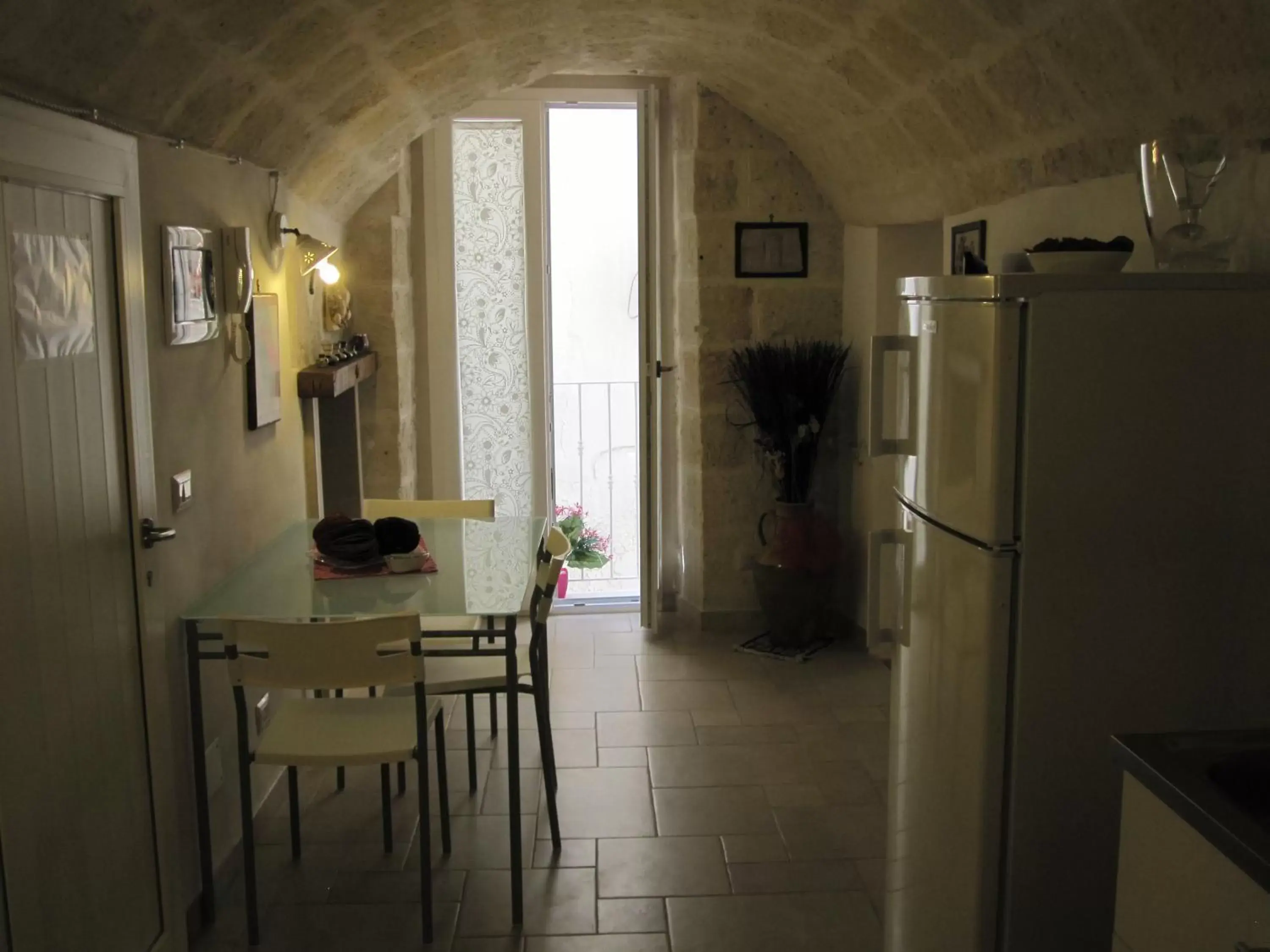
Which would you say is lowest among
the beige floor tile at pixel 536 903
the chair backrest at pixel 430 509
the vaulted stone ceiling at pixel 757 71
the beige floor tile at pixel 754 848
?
the beige floor tile at pixel 536 903

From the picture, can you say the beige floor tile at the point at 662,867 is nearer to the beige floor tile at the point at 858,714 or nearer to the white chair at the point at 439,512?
the white chair at the point at 439,512

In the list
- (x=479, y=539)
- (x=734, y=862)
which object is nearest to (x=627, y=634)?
(x=479, y=539)

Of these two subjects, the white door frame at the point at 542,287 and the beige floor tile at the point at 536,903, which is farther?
the white door frame at the point at 542,287

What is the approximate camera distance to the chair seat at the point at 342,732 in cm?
286

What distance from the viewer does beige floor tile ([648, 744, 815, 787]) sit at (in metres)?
3.91

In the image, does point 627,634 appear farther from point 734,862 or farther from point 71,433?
point 71,433

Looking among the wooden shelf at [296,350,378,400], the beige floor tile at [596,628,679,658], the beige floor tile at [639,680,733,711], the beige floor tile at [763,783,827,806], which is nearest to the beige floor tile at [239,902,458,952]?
the beige floor tile at [763,783,827,806]

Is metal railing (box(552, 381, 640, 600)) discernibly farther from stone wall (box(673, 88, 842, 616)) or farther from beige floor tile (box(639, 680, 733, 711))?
beige floor tile (box(639, 680, 733, 711))

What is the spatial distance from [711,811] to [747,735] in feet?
2.19

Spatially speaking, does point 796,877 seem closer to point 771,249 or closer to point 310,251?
point 310,251

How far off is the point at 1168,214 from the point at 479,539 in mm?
2353

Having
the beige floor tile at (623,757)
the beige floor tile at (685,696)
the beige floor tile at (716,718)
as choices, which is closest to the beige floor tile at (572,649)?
the beige floor tile at (685,696)

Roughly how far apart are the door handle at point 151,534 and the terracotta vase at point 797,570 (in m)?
2.98

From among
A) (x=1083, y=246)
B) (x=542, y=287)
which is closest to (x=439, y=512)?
(x=542, y=287)
